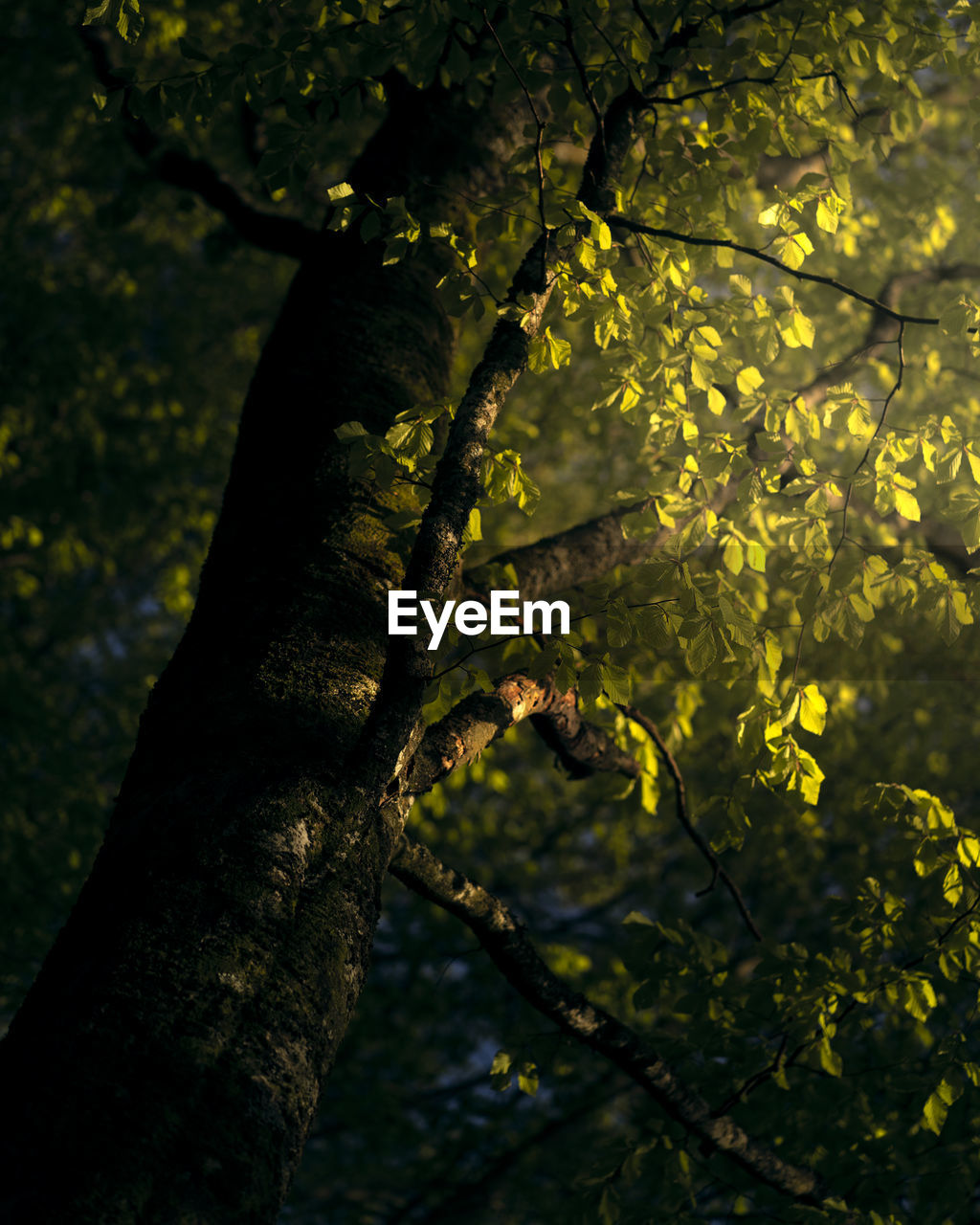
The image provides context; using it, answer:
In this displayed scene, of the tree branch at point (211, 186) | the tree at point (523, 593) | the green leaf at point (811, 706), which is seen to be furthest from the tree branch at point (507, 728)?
the tree branch at point (211, 186)

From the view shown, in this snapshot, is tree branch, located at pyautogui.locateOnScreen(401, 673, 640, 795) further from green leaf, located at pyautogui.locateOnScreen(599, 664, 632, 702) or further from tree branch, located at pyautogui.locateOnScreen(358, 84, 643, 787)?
green leaf, located at pyautogui.locateOnScreen(599, 664, 632, 702)

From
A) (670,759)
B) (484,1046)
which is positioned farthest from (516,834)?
(670,759)

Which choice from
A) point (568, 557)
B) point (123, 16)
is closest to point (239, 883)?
point (568, 557)

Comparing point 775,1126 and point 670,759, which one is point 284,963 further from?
point 775,1126

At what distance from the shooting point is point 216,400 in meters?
12.4

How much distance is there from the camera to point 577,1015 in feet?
9.30

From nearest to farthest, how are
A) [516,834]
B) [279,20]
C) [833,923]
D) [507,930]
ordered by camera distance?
[507,930] < [833,923] < [279,20] < [516,834]

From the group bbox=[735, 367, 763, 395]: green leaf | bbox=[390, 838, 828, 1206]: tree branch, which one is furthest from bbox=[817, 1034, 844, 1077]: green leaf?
bbox=[735, 367, 763, 395]: green leaf

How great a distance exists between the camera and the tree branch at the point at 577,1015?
246 cm

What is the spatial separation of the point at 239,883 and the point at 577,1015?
5.32 ft

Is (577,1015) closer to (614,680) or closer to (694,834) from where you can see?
(694,834)

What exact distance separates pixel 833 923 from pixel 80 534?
10.7 metres

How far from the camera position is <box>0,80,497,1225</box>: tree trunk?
136cm

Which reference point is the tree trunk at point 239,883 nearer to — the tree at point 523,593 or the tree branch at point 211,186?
the tree at point 523,593
